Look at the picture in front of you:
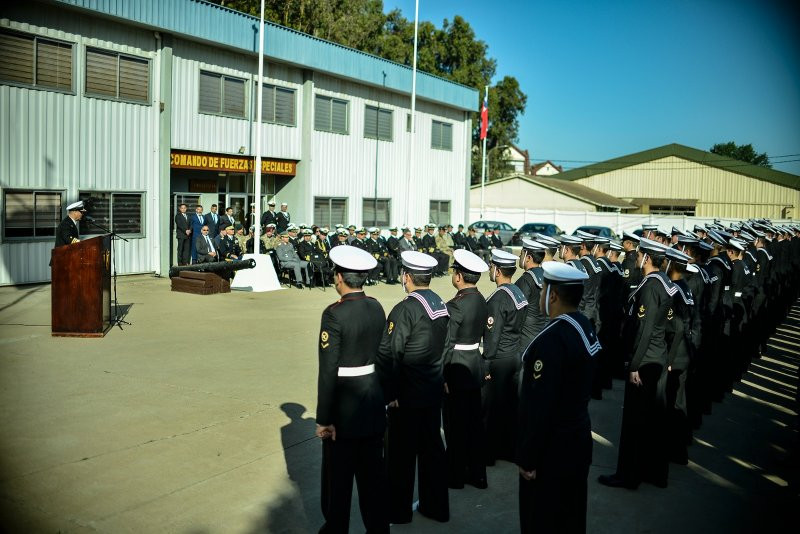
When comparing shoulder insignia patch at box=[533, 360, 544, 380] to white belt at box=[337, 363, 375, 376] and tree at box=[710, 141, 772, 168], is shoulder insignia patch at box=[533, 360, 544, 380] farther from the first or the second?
tree at box=[710, 141, 772, 168]

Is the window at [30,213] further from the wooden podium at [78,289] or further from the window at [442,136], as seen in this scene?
the window at [442,136]

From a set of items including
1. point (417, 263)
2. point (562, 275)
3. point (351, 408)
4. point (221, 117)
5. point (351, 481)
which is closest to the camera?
point (562, 275)

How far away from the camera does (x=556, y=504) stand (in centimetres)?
413

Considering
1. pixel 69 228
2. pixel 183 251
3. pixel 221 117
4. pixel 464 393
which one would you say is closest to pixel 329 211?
pixel 221 117

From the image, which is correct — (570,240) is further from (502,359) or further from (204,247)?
(204,247)

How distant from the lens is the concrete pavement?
5.43 m

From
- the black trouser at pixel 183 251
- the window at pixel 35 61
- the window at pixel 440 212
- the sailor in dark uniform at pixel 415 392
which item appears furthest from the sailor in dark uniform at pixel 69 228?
the window at pixel 440 212

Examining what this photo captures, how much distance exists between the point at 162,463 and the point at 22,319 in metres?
8.19

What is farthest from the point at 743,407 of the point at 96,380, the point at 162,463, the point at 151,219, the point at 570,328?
the point at 151,219

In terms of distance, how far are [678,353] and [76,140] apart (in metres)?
15.7

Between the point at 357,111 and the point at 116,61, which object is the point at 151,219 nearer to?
the point at 116,61

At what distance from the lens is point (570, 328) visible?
13.8 ft

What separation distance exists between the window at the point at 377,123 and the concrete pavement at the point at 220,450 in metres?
17.6

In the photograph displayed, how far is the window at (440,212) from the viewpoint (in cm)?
3325
